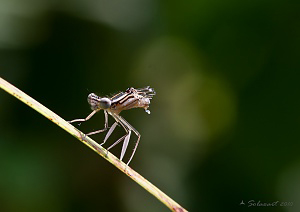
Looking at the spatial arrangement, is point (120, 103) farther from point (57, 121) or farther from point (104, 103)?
point (57, 121)

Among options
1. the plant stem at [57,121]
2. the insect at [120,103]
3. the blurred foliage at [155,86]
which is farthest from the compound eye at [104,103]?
the plant stem at [57,121]

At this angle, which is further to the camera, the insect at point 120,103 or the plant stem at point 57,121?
the insect at point 120,103

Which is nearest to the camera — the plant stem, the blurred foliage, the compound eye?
the plant stem

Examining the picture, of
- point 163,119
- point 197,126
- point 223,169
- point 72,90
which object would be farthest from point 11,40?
point 223,169

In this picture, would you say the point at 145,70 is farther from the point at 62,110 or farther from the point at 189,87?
the point at 62,110

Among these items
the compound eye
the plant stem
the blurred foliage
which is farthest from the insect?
the plant stem

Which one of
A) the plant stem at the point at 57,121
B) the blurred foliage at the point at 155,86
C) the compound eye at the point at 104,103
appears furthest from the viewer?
the blurred foliage at the point at 155,86

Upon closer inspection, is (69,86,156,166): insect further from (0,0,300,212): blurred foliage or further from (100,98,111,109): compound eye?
(0,0,300,212): blurred foliage

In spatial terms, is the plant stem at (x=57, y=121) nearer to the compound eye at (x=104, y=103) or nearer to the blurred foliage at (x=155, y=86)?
the compound eye at (x=104, y=103)
